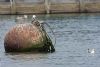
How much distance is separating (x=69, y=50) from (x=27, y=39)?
3391 millimetres

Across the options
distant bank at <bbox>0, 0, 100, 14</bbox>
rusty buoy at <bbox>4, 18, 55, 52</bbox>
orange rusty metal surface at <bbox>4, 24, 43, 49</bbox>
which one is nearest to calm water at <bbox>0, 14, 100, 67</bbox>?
rusty buoy at <bbox>4, 18, 55, 52</bbox>

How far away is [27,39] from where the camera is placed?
27406mm

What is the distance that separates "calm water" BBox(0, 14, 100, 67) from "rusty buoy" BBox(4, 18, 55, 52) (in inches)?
16.7

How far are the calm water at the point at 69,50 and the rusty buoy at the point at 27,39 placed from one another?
1.39 ft

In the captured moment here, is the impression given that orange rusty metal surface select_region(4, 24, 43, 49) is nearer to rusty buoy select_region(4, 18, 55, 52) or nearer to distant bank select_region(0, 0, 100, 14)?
rusty buoy select_region(4, 18, 55, 52)

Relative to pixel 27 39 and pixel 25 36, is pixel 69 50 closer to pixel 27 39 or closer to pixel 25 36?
pixel 27 39

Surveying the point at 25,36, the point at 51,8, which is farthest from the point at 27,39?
the point at 51,8

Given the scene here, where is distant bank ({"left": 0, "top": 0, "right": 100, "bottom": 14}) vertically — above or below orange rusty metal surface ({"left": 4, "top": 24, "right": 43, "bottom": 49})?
below

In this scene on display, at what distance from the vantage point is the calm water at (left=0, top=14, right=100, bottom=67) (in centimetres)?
2492

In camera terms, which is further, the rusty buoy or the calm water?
the rusty buoy

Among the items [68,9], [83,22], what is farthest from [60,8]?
[83,22]

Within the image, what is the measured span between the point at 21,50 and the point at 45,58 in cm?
182

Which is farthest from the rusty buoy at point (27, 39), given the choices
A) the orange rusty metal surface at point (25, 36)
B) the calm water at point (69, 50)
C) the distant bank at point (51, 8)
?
the distant bank at point (51, 8)

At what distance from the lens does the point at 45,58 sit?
2655 cm
